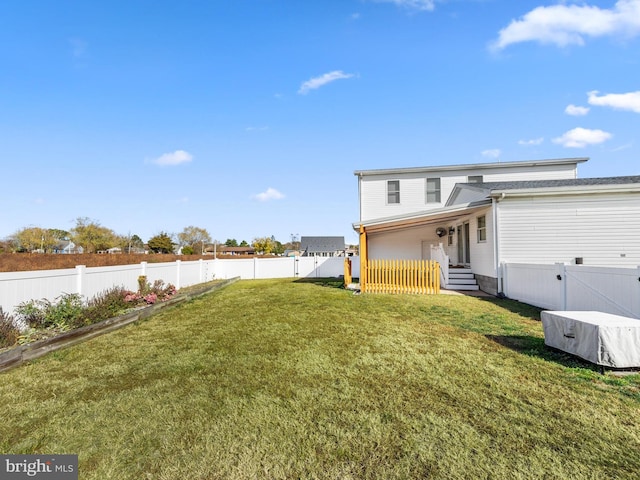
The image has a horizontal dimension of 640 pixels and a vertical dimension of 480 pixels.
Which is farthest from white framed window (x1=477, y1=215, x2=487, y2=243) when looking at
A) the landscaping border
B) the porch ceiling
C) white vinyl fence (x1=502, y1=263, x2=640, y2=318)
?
the landscaping border

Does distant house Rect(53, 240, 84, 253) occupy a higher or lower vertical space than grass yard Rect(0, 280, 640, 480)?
higher

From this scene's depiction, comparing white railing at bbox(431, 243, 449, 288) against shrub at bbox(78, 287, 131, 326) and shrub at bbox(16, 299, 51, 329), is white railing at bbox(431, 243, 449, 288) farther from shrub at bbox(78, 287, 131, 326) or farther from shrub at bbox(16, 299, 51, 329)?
shrub at bbox(16, 299, 51, 329)

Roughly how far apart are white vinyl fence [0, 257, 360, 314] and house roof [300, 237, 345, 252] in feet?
107

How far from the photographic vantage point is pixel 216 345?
4961 millimetres

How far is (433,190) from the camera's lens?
16.6 metres

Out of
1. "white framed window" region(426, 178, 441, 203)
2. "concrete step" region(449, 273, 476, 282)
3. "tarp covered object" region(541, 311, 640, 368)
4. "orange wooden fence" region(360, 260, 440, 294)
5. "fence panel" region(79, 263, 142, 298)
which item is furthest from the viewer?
"white framed window" region(426, 178, 441, 203)

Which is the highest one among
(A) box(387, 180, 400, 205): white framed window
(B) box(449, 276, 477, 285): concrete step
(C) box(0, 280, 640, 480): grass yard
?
(A) box(387, 180, 400, 205): white framed window

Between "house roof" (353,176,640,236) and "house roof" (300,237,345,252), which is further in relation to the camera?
"house roof" (300,237,345,252)

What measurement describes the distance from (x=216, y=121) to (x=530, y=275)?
15537 millimetres

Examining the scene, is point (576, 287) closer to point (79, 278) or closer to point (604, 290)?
point (604, 290)

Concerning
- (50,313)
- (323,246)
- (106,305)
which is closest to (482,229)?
(106,305)

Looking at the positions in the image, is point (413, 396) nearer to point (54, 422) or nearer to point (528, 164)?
point (54, 422)

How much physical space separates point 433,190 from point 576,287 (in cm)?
1042

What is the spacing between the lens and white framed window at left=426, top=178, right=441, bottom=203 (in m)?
16.6
